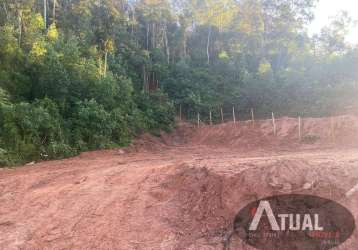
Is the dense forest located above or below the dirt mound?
above

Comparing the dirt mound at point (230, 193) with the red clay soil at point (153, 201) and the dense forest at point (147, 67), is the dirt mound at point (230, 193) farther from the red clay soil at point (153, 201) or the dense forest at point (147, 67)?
the dense forest at point (147, 67)

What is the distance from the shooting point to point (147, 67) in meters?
27.4

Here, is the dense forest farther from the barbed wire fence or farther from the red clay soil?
the red clay soil

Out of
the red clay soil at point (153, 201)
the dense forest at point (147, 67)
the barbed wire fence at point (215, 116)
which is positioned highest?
the dense forest at point (147, 67)

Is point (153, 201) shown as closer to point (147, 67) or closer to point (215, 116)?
point (215, 116)

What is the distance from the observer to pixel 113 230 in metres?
5.16

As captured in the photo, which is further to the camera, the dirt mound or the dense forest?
the dense forest

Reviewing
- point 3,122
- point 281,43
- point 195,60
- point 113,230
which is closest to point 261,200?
point 113,230

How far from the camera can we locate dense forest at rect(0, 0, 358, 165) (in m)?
14.0

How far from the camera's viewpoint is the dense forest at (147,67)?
14016mm

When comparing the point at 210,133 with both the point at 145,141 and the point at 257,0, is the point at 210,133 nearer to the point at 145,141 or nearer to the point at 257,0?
the point at 145,141

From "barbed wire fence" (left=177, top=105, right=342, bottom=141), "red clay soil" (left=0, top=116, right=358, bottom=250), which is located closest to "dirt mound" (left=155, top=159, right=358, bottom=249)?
"red clay soil" (left=0, top=116, right=358, bottom=250)

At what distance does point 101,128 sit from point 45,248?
1025 cm

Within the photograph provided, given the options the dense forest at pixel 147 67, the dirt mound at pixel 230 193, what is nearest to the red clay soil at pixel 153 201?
the dirt mound at pixel 230 193
